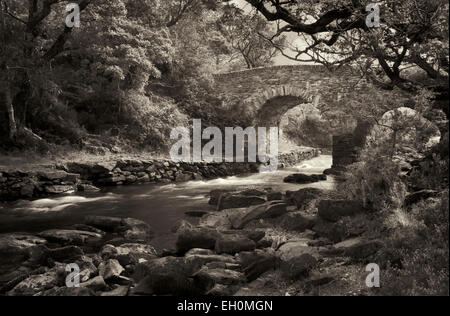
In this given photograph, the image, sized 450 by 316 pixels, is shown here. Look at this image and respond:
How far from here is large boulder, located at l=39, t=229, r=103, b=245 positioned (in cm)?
751

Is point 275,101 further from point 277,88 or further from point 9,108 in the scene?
point 9,108

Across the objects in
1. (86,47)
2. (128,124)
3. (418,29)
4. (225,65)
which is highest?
(225,65)

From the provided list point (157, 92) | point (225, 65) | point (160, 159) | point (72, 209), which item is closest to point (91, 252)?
point (72, 209)

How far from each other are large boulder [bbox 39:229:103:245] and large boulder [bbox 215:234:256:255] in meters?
2.81

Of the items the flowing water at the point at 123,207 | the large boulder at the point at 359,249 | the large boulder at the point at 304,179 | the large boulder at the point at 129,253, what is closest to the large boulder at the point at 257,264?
A: the large boulder at the point at 359,249

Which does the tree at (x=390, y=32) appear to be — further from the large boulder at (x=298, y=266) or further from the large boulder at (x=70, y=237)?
the large boulder at (x=70, y=237)

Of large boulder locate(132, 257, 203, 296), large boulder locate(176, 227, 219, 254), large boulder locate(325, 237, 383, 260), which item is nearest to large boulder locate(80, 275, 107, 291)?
large boulder locate(132, 257, 203, 296)

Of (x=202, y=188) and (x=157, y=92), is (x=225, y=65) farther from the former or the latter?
(x=202, y=188)

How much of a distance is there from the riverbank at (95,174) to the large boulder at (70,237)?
17.5 feet

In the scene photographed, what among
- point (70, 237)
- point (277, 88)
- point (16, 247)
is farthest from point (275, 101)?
point (16, 247)

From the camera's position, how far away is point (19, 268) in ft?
20.2

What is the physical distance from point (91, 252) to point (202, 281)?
2.93 m

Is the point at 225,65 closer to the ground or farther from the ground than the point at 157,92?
farther from the ground

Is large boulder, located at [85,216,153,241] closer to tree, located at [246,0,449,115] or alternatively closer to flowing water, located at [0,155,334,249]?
flowing water, located at [0,155,334,249]
